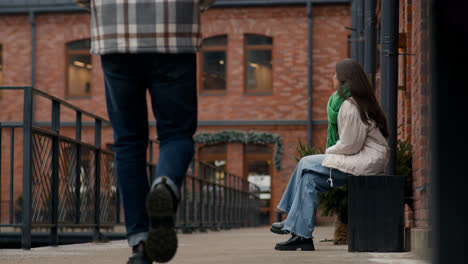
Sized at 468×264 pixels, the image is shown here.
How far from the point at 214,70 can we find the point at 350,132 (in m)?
18.0

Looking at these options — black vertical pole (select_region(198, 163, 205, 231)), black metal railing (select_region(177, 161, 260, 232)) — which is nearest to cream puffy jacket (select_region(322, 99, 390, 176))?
black metal railing (select_region(177, 161, 260, 232))

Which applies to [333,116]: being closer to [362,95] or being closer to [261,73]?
[362,95]

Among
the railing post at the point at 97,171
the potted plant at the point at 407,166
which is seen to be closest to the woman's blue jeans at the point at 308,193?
the potted plant at the point at 407,166

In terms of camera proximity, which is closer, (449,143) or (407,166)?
(449,143)

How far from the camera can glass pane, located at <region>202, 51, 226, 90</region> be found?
22.4m

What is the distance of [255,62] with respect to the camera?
22344 mm

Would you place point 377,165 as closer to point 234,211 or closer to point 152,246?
point 152,246

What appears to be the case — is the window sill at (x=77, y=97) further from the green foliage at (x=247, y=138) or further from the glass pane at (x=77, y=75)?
the green foliage at (x=247, y=138)

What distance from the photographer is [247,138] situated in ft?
71.4

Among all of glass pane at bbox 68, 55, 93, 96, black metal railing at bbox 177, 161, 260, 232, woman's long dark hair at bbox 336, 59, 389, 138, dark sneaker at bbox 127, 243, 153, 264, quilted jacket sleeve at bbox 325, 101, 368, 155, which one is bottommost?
black metal railing at bbox 177, 161, 260, 232

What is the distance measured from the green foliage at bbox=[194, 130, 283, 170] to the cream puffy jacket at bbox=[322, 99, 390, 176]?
17.0m

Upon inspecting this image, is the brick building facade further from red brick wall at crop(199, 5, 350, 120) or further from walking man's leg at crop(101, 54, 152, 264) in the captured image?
walking man's leg at crop(101, 54, 152, 264)

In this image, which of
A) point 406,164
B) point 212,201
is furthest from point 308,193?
point 212,201

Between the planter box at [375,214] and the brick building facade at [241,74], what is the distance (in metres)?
16.7
